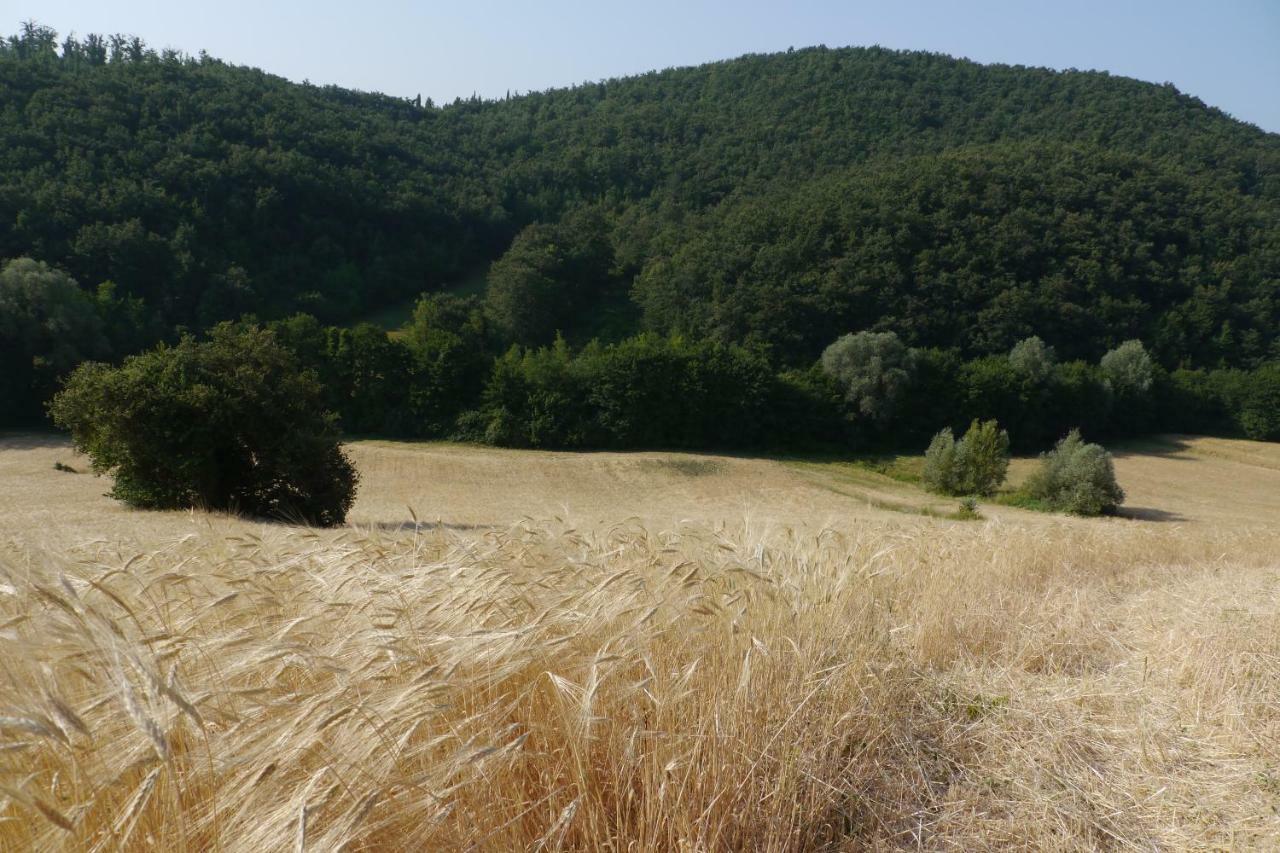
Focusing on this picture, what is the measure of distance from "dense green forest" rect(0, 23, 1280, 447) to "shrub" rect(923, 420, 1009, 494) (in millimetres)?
11162

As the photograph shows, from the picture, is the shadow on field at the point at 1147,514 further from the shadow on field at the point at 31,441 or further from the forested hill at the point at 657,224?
the shadow on field at the point at 31,441

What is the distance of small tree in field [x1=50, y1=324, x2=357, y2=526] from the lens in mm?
16625

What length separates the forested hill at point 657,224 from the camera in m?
50.8

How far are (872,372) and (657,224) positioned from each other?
3762 cm

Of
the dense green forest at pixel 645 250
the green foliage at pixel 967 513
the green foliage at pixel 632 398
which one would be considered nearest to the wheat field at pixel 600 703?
the green foliage at pixel 967 513

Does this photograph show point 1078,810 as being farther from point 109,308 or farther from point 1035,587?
point 109,308

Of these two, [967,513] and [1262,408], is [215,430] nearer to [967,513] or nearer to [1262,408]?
[967,513]

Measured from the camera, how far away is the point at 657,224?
254 ft

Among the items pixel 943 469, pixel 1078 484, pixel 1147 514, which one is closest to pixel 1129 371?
pixel 1147 514

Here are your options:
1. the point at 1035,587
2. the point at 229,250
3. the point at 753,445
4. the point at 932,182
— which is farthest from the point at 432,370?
the point at 932,182

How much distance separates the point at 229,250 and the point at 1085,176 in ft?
221

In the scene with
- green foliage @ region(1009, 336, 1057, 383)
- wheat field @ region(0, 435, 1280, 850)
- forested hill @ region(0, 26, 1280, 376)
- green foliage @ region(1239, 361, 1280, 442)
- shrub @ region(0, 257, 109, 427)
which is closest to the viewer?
wheat field @ region(0, 435, 1280, 850)

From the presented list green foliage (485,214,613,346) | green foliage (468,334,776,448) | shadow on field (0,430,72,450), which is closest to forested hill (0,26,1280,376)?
green foliage (485,214,613,346)

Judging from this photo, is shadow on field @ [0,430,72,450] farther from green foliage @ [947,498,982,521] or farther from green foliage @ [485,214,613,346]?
green foliage @ [947,498,982,521]
